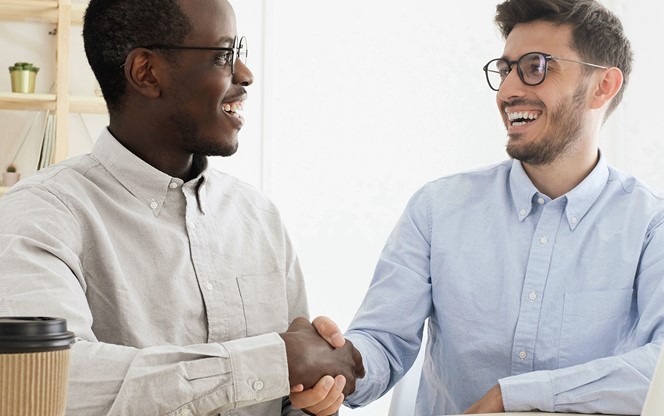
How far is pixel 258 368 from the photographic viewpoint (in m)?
1.55

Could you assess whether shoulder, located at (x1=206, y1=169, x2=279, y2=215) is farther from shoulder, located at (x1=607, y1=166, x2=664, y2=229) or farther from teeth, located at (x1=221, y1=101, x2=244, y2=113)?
shoulder, located at (x1=607, y1=166, x2=664, y2=229)

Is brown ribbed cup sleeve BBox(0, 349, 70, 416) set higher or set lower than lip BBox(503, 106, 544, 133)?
lower

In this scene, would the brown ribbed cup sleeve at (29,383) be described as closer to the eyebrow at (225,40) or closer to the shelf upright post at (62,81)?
the eyebrow at (225,40)

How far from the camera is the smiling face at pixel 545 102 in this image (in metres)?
2.19

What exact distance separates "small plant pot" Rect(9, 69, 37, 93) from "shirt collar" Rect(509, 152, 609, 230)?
2.51 meters

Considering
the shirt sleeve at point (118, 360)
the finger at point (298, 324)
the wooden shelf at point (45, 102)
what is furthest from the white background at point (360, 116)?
the shirt sleeve at point (118, 360)

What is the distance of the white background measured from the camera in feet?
14.5

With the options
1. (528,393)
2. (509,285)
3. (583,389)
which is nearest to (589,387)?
(583,389)

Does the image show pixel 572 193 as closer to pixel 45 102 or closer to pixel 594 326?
pixel 594 326

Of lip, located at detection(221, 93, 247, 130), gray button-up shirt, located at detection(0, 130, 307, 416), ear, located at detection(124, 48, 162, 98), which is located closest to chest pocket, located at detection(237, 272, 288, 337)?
gray button-up shirt, located at detection(0, 130, 307, 416)

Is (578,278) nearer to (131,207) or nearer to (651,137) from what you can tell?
(131,207)

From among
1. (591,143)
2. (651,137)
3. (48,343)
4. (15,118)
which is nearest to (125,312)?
(48,343)

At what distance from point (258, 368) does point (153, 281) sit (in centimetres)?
33

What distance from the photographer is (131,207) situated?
1795mm
